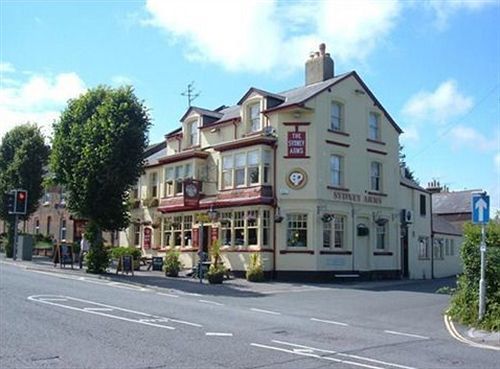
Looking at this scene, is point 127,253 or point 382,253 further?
point 127,253

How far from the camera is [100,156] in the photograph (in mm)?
28641

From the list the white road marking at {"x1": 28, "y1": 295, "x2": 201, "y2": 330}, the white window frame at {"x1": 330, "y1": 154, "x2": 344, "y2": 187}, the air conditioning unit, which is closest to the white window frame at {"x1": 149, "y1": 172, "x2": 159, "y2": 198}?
the white window frame at {"x1": 330, "y1": 154, "x2": 344, "y2": 187}

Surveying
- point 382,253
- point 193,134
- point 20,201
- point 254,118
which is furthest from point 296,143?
point 20,201

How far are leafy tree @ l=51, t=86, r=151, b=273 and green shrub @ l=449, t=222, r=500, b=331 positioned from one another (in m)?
17.4

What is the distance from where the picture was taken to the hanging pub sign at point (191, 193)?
33.2 meters

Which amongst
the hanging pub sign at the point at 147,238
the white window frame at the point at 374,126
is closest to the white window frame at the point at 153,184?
the hanging pub sign at the point at 147,238

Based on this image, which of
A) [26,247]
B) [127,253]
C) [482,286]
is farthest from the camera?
[26,247]

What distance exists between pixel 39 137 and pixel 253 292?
80.2 feet

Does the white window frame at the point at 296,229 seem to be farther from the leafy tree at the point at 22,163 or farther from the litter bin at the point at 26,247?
the leafy tree at the point at 22,163

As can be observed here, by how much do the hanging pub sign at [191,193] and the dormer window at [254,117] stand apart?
4.37m

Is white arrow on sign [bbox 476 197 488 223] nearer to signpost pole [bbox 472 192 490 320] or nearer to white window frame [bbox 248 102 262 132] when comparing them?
signpost pole [bbox 472 192 490 320]

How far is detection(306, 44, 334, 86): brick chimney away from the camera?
34.0m

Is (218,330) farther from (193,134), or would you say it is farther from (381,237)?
(193,134)

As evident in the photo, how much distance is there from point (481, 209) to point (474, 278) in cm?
198
